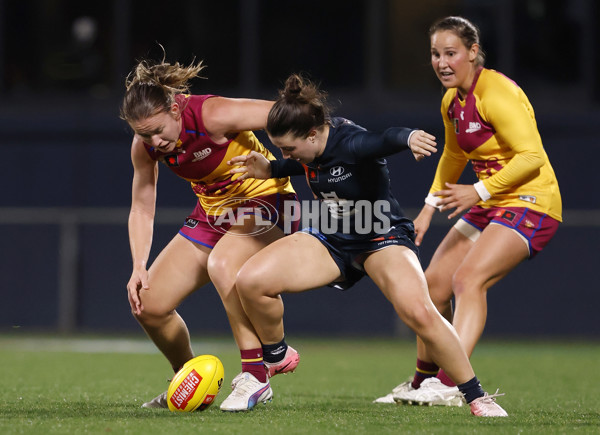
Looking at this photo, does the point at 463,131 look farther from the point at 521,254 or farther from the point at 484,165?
the point at 521,254

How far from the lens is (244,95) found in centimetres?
1248

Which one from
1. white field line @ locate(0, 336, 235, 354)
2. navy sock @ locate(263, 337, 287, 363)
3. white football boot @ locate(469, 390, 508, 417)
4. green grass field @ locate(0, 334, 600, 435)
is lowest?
white field line @ locate(0, 336, 235, 354)

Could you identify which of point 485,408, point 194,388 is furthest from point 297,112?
point 485,408

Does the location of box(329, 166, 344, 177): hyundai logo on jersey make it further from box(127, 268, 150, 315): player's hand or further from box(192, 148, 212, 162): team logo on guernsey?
box(127, 268, 150, 315): player's hand

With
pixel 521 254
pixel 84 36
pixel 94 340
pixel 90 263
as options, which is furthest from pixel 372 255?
pixel 84 36

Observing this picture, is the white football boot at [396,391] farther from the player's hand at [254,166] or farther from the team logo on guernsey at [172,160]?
the team logo on guernsey at [172,160]

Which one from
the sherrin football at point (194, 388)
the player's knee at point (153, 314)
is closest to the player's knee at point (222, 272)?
the player's knee at point (153, 314)

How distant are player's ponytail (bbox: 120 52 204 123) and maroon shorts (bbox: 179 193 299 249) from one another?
2.26 feet

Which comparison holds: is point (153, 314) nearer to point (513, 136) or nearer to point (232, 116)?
point (232, 116)

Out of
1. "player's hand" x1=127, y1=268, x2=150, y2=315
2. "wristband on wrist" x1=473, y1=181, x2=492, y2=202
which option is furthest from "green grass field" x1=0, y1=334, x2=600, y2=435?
"wristband on wrist" x1=473, y1=181, x2=492, y2=202

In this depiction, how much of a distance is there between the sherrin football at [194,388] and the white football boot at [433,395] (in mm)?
1120

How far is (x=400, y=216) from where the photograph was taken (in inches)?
181

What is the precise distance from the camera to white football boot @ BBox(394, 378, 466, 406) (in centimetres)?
493

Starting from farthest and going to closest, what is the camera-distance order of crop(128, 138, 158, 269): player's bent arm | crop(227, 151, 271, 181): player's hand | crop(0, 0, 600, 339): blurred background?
crop(0, 0, 600, 339): blurred background
crop(128, 138, 158, 269): player's bent arm
crop(227, 151, 271, 181): player's hand
